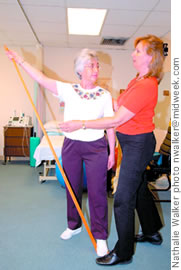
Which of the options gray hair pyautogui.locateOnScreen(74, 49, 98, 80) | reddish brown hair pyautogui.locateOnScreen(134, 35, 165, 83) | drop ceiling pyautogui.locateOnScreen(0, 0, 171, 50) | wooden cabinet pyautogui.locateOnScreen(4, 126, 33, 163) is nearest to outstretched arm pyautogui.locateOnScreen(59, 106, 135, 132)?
reddish brown hair pyautogui.locateOnScreen(134, 35, 165, 83)

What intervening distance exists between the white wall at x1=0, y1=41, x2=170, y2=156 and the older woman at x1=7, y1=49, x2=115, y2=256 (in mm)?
3312

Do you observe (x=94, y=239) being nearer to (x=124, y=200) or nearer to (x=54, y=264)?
(x=54, y=264)

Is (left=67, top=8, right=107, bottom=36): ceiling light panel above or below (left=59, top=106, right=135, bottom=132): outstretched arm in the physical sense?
above

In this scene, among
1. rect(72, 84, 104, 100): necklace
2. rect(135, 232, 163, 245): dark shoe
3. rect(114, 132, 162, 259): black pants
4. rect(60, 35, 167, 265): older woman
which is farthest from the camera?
rect(135, 232, 163, 245): dark shoe

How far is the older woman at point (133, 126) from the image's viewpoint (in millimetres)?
1383

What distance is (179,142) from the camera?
1.26 meters

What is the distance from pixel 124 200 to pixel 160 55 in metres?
0.89

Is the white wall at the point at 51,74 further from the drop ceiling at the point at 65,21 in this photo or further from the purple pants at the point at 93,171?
the purple pants at the point at 93,171

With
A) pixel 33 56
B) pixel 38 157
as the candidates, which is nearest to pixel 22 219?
pixel 38 157

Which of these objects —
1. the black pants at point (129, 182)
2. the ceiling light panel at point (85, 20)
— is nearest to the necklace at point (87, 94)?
the black pants at point (129, 182)

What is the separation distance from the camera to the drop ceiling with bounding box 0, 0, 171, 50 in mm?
2859

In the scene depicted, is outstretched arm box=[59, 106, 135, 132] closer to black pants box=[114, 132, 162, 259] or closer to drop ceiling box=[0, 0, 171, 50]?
black pants box=[114, 132, 162, 259]

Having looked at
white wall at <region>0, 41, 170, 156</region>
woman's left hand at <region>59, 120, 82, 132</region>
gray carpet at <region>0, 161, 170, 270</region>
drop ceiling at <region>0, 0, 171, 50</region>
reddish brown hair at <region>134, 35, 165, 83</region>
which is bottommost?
gray carpet at <region>0, 161, 170, 270</region>

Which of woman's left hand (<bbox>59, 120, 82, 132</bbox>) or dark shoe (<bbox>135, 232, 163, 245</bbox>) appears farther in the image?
dark shoe (<bbox>135, 232, 163, 245</bbox>)
